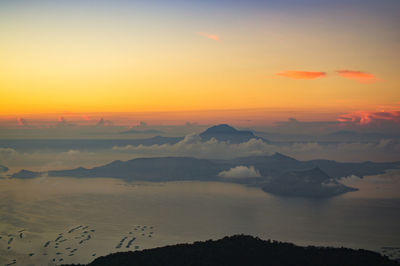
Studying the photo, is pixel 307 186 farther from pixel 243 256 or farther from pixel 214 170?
pixel 243 256

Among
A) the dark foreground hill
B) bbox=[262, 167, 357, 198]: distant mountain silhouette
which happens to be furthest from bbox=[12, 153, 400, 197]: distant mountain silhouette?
the dark foreground hill

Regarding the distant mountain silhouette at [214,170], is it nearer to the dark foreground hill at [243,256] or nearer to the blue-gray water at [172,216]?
the blue-gray water at [172,216]

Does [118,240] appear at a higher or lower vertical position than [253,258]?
lower

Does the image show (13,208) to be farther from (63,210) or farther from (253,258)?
(253,258)

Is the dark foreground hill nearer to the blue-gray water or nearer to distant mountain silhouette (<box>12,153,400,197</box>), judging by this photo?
the blue-gray water

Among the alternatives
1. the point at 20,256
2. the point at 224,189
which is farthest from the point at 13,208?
the point at 224,189

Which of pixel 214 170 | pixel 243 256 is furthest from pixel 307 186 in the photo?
pixel 243 256
